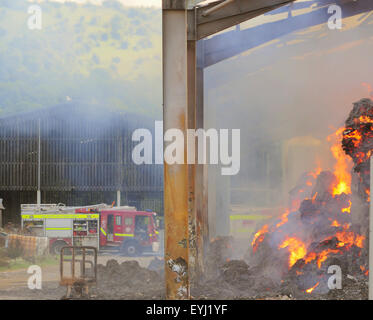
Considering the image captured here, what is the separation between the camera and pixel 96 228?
598 inches

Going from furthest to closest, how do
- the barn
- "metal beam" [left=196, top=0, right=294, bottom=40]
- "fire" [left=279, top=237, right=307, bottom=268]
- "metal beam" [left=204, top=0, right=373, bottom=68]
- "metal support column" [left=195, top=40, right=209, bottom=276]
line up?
1. the barn
2. "metal beam" [left=204, top=0, right=373, bottom=68]
3. "metal support column" [left=195, top=40, right=209, bottom=276]
4. "fire" [left=279, top=237, right=307, bottom=268]
5. "metal beam" [left=196, top=0, right=294, bottom=40]

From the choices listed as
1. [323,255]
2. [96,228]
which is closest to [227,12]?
[323,255]

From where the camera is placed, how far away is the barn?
18578 millimetres

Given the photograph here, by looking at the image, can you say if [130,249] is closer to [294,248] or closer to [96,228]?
[96,228]

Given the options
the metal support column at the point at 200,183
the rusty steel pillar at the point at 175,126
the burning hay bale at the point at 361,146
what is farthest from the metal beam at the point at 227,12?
the burning hay bale at the point at 361,146

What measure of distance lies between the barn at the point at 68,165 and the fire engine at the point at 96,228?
3.23 meters

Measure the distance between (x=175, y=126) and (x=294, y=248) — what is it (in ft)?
16.5

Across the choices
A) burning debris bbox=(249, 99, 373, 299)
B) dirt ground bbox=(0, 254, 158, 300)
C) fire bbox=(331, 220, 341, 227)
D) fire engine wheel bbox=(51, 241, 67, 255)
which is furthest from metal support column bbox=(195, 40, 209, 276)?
fire engine wheel bbox=(51, 241, 67, 255)

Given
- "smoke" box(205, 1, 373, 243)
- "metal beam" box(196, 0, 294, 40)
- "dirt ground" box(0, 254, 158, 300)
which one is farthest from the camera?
"smoke" box(205, 1, 373, 243)

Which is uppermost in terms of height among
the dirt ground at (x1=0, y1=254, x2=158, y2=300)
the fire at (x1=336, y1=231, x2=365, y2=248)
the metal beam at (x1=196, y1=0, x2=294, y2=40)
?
the metal beam at (x1=196, y1=0, x2=294, y2=40)

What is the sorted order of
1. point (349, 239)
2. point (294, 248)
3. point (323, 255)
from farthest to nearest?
point (294, 248)
point (349, 239)
point (323, 255)

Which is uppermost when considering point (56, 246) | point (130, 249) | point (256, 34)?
point (256, 34)

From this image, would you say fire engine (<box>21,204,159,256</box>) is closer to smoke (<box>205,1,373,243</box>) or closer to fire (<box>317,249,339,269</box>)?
smoke (<box>205,1,373,243</box>)

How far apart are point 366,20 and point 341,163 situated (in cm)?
488
